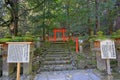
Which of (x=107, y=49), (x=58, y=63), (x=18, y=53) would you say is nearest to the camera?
(x=18, y=53)

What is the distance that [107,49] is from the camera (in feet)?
17.5

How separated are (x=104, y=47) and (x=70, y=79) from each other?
169cm

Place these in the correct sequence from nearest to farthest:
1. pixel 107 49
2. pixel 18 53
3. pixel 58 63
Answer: pixel 18 53, pixel 107 49, pixel 58 63

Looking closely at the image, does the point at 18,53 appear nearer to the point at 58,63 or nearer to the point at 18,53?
the point at 18,53

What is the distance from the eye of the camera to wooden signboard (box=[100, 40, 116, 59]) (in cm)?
528

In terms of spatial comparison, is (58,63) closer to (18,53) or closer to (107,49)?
(107,49)

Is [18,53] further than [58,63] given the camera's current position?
No

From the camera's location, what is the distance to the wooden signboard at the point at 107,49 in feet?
17.3

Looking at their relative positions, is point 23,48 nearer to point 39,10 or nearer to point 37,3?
point 37,3

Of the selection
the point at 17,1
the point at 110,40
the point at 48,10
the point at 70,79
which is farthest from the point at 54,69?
the point at 48,10

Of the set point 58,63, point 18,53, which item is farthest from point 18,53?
point 58,63

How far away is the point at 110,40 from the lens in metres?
5.43

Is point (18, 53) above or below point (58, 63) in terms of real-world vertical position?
above

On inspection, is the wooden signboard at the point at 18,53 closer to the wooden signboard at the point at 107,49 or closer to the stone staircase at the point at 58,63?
the stone staircase at the point at 58,63
